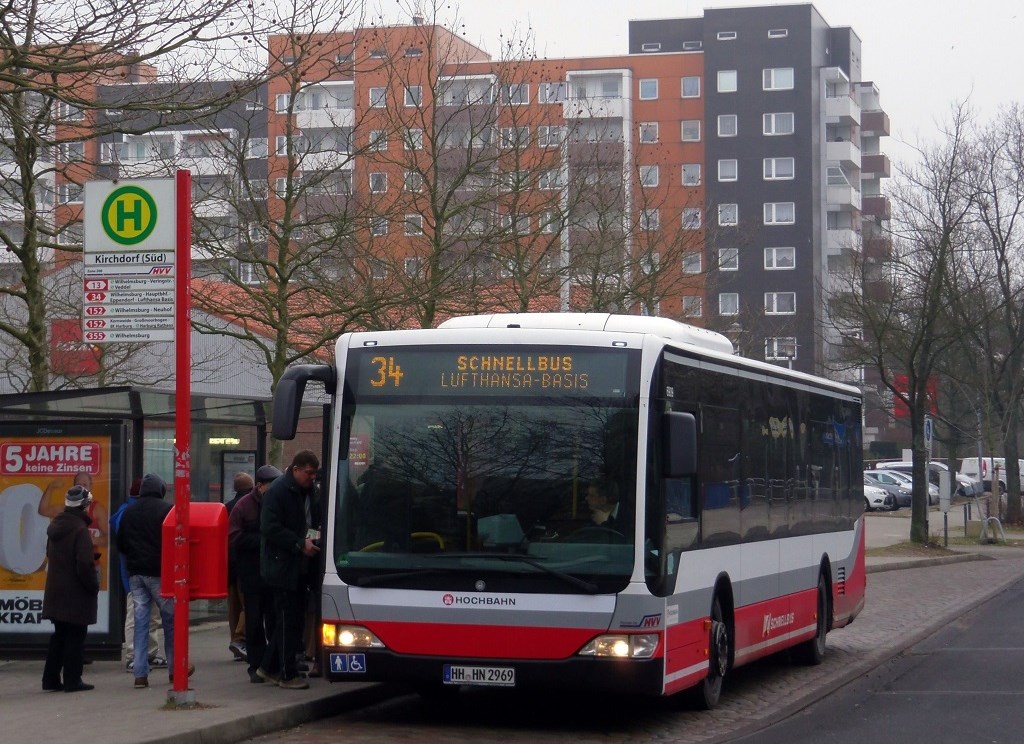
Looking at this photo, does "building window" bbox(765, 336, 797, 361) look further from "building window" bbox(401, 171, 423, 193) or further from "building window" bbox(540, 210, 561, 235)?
"building window" bbox(401, 171, 423, 193)

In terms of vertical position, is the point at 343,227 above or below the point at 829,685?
above

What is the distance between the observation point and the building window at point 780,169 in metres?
→ 84.4

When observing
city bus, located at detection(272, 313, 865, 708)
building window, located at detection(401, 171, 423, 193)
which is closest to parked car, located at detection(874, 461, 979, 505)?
building window, located at detection(401, 171, 423, 193)

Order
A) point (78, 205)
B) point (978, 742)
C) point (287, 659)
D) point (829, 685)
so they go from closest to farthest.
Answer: point (978, 742), point (287, 659), point (829, 685), point (78, 205)

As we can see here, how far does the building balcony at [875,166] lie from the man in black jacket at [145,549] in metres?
90.5

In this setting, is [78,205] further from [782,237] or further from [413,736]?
[782,237]

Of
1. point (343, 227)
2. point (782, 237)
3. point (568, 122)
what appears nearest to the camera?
point (343, 227)

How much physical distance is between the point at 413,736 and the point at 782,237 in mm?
75912

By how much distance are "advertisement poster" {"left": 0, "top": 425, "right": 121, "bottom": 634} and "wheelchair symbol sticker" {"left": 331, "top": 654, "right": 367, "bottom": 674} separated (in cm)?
368

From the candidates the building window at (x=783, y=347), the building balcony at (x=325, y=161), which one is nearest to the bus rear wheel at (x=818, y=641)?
the building balcony at (x=325, y=161)

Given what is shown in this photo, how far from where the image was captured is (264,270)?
22641mm

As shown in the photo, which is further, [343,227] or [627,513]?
[343,227]

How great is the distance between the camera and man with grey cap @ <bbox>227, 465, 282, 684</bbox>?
12.0m

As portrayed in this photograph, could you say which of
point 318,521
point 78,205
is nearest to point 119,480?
point 318,521
